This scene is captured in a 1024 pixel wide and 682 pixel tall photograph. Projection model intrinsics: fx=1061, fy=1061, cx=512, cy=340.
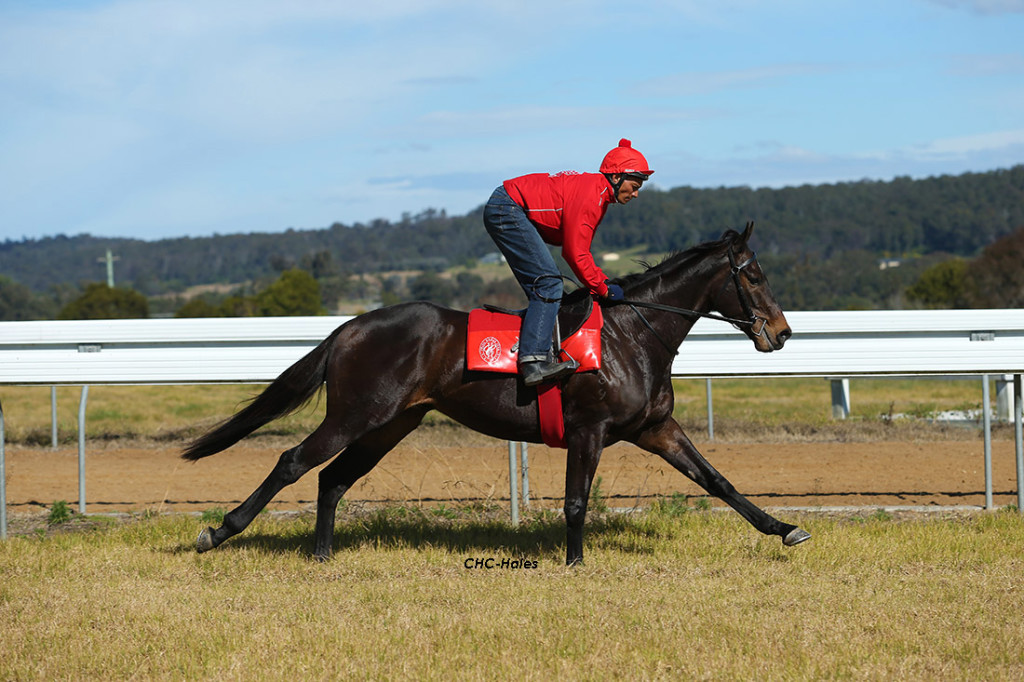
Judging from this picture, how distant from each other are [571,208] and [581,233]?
0.16 meters

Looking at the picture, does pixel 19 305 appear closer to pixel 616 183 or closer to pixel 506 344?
pixel 506 344

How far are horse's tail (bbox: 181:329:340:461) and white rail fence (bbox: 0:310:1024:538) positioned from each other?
1.28 metres

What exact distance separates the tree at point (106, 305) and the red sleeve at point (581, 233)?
57087 millimetres

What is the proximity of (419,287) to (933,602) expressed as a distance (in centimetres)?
8154

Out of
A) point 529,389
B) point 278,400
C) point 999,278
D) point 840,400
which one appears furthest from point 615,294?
point 999,278

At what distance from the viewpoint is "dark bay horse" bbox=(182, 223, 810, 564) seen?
6180 millimetres

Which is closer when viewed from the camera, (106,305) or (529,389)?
(529,389)

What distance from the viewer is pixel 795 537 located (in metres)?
6.18

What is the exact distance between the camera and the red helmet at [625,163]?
6.09 metres

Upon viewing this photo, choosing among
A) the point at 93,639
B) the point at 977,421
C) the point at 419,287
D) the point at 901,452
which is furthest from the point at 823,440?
the point at 419,287

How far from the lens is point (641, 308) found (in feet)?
21.1

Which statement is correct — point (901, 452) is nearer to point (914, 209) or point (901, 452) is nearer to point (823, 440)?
point (823, 440)

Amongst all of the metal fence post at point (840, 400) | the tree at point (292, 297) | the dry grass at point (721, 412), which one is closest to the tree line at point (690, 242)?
the tree at point (292, 297)

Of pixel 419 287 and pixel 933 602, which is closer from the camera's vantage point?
pixel 933 602
